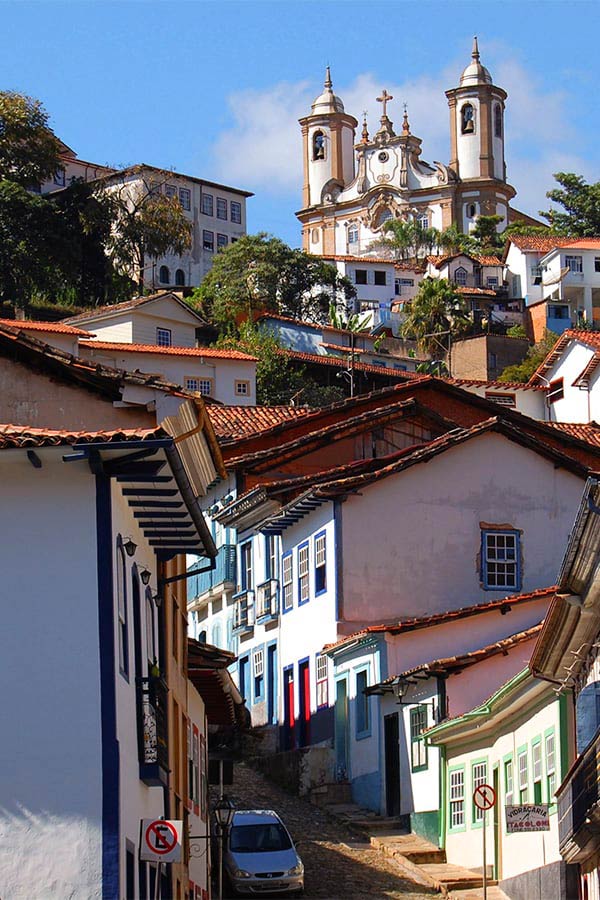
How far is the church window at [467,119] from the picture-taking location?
16375 cm

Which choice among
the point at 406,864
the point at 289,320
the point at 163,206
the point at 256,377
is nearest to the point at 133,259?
the point at 163,206

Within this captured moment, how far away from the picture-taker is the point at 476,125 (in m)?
164

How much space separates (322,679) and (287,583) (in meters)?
3.35

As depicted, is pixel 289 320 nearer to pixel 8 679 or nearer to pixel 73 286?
pixel 73 286

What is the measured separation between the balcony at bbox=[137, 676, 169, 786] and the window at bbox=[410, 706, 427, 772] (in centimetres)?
1513

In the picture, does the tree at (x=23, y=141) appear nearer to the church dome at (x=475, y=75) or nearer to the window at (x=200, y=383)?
the window at (x=200, y=383)

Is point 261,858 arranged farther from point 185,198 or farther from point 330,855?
point 185,198

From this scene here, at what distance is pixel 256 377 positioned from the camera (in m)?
84.8

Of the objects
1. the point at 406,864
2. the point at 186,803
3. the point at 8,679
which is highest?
the point at 8,679

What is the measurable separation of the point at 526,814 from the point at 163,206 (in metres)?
81.5

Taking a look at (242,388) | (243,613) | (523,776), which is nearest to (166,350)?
(242,388)

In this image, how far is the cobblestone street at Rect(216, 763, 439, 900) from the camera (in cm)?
2908

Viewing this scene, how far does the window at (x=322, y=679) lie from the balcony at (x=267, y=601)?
10.7 feet

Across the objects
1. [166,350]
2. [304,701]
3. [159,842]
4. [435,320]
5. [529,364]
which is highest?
[435,320]
